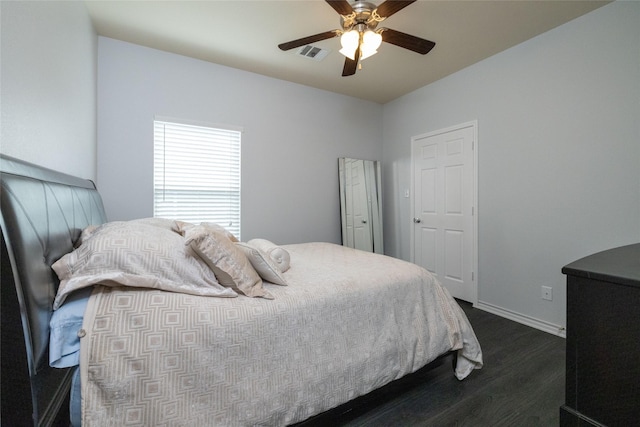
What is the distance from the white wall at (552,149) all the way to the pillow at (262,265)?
2.63 metres

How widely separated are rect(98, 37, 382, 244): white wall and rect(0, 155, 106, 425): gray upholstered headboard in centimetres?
195

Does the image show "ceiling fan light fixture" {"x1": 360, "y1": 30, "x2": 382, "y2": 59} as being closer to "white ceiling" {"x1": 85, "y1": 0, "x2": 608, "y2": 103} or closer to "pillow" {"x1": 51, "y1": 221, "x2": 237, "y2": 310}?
"white ceiling" {"x1": 85, "y1": 0, "x2": 608, "y2": 103}

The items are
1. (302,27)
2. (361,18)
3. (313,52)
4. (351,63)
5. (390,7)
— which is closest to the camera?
(390,7)

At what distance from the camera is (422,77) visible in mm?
3549

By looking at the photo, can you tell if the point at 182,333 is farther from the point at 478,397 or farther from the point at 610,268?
the point at 478,397

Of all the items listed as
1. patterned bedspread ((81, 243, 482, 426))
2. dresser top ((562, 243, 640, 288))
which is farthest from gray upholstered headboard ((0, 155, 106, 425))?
dresser top ((562, 243, 640, 288))

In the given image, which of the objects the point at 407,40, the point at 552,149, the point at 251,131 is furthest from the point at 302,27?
the point at 552,149

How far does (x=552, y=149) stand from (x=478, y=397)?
2.30 m

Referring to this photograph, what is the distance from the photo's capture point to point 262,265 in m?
1.50

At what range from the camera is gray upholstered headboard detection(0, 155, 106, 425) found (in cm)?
72

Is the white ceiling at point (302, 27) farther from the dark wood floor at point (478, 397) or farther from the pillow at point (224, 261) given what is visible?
the dark wood floor at point (478, 397)

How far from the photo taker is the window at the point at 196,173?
2980 millimetres

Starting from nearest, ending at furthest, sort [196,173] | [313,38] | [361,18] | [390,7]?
[390,7] → [361,18] → [313,38] → [196,173]

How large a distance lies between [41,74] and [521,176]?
3744 millimetres
